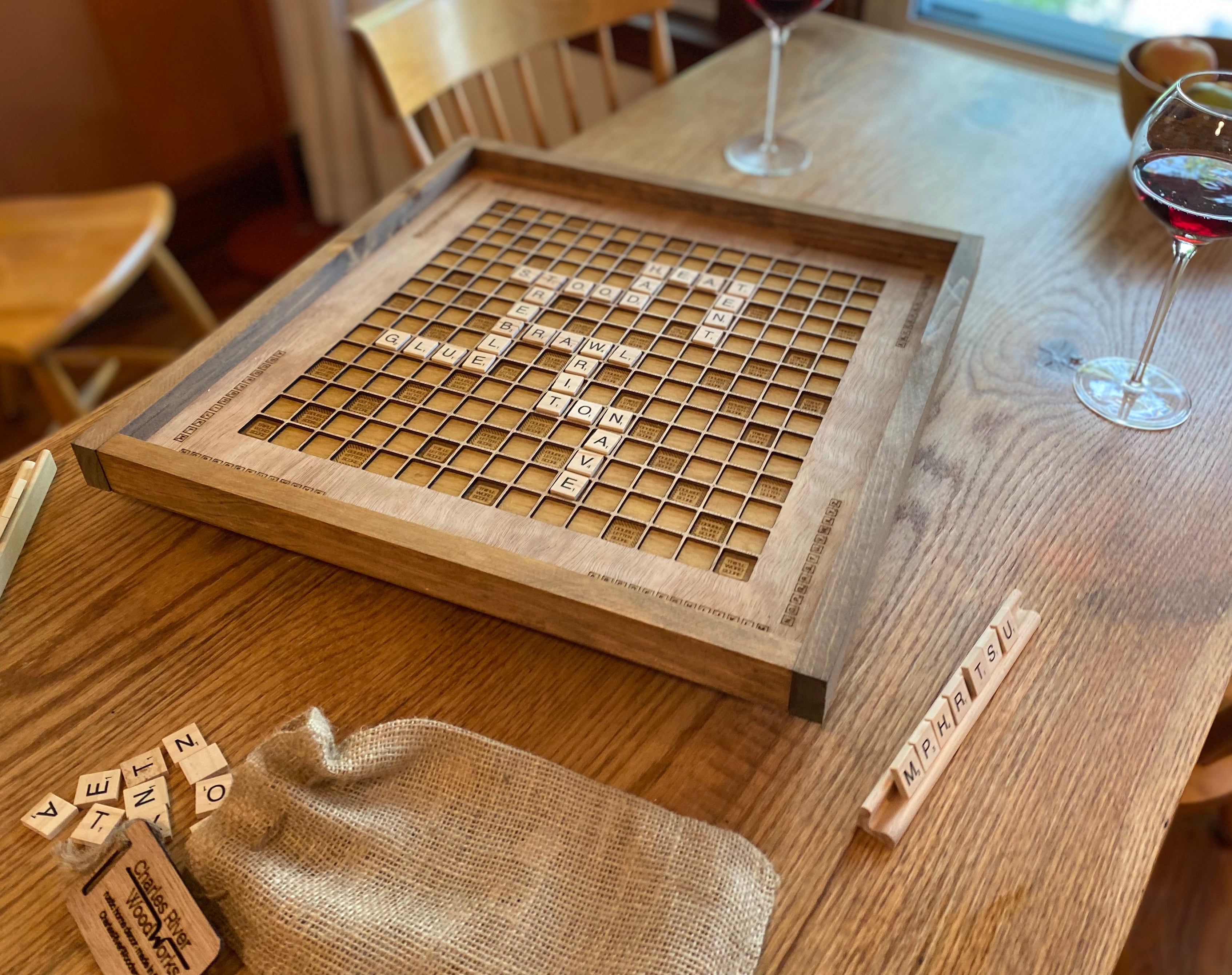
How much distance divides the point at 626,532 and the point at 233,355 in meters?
0.34

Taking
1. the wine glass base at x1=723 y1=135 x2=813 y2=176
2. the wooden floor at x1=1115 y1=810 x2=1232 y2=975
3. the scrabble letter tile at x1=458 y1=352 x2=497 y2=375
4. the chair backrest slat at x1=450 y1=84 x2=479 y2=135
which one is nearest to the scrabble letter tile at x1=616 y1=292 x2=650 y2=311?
the scrabble letter tile at x1=458 y1=352 x2=497 y2=375

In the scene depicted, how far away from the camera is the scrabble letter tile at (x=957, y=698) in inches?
23.8

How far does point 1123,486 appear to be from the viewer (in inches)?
30.0

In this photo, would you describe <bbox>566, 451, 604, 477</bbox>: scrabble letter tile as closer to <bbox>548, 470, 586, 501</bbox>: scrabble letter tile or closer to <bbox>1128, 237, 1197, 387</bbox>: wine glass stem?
<bbox>548, 470, 586, 501</bbox>: scrabble letter tile

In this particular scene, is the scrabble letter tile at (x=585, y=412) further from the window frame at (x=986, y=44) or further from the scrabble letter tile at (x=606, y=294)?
the window frame at (x=986, y=44)

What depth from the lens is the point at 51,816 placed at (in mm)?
567

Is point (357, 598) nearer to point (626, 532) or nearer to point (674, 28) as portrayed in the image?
point (626, 532)

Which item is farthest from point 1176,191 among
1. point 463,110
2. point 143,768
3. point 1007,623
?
point 463,110

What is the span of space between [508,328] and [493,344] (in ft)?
0.08

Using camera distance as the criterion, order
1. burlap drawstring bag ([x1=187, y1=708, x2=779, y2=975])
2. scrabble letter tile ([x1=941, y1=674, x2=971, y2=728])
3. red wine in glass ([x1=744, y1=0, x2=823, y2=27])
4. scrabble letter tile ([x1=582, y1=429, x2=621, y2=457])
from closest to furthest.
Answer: burlap drawstring bag ([x1=187, y1=708, x2=779, y2=975]) < scrabble letter tile ([x1=941, y1=674, x2=971, y2=728]) < scrabble letter tile ([x1=582, y1=429, x2=621, y2=457]) < red wine in glass ([x1=744, y1=0, x2=823, y2=27])

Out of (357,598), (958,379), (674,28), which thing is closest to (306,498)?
(357,598)

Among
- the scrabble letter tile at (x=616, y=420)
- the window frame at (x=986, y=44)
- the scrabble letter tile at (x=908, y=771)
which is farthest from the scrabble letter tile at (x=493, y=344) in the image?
the window frame at (x=986, y=44)

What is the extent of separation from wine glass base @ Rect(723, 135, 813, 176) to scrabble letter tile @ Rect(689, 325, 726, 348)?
40 cm

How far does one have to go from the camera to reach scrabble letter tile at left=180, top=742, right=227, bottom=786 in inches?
23.1
